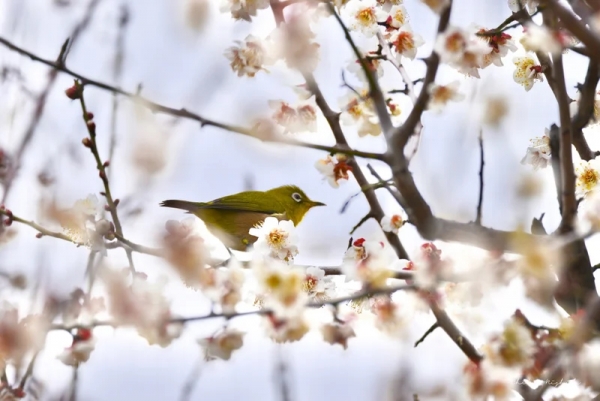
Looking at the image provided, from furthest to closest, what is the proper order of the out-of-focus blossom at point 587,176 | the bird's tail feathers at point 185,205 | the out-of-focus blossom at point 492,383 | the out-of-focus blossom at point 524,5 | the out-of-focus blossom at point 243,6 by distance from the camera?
the bird's tail feathers at point 185,205 → the out-of-focus blossom at point 587,176 → the out-of-focus blossom at point 243,6 → the out-of-focus blossom at point 524,5 → the out-of-focus blossom at point 492,383

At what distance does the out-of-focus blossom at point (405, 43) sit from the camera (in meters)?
3.76

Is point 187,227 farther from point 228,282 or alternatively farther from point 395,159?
point 395,159

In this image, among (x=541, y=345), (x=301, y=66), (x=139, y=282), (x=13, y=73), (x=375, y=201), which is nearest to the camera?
(x=541, y=345)

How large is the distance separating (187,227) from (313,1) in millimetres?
1004

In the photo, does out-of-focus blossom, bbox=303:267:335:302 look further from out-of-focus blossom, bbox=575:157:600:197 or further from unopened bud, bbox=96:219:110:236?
out-of-focus blossom, bbox=575:157:600:197

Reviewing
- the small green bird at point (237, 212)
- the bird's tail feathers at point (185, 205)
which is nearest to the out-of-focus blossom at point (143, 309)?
the small green bird at point (237, 212)

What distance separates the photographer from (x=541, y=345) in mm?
2373

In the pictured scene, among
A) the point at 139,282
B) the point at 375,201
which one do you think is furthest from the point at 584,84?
the point at 139,282

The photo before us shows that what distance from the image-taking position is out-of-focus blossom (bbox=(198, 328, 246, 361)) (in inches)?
98.2

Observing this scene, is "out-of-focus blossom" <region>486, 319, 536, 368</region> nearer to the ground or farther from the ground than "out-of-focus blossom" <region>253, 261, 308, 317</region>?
nearer to the ground

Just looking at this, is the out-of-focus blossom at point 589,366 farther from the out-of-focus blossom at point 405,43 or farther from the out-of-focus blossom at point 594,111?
the out-of-focus blossom at point 405,43

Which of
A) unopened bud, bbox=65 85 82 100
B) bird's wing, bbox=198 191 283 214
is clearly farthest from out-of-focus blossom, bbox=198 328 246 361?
bird's wing, bbox=198 191 283 214

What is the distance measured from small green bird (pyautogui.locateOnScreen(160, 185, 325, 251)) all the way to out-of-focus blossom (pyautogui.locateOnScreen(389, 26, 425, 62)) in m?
1.99

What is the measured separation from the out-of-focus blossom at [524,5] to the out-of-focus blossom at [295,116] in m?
1.14
